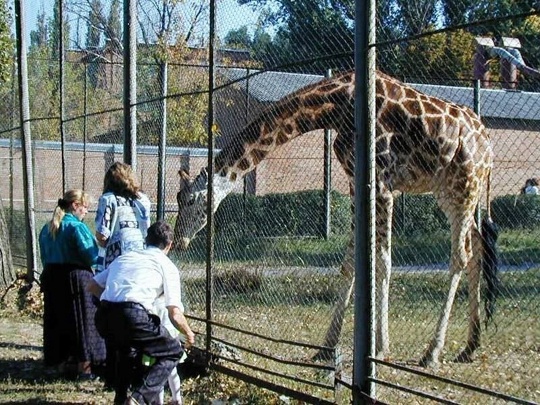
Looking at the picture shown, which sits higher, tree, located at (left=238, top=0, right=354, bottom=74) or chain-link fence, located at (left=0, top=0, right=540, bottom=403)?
tree, located at (left=238, top=0, right=354, bottom=74)

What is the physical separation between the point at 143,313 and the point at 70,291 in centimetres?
243

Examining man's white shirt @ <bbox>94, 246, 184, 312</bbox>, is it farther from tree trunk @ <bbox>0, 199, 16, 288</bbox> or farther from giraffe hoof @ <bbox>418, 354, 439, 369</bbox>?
tree trunk @ <bbox>0, 199, 16, 288</bbox>

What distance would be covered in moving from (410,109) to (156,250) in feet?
9.62

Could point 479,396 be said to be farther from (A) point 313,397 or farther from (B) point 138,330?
(B) point 138,330

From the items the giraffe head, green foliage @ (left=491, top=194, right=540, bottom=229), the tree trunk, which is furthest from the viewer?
the tree trunk

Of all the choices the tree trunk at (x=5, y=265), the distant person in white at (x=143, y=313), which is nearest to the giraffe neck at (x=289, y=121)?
the distant person in white at (x=143, y=313)

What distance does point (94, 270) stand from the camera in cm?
943

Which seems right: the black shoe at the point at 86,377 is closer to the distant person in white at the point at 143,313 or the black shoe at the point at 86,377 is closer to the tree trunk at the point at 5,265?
the distant person in white at the point at 143,313

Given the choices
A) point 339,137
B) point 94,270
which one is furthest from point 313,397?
point 94,270

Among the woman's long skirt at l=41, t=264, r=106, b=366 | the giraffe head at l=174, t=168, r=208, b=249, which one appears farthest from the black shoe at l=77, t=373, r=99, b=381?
the giraffe head at l=174, t=168, r=208, b=249

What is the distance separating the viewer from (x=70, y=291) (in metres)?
9.07

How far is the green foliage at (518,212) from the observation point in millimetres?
11117

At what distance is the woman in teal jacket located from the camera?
8.88 meters

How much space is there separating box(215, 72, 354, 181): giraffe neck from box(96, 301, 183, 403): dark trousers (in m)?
2.79
